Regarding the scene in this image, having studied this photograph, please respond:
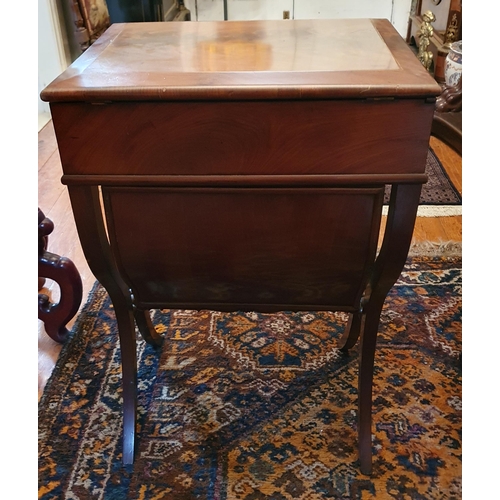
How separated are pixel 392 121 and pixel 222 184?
27 centimetres

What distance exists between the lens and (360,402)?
1.09 meters

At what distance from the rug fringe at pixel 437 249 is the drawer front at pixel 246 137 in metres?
1.04

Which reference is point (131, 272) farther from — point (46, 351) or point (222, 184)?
point (46, 351)

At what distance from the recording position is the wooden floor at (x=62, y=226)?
144 cm

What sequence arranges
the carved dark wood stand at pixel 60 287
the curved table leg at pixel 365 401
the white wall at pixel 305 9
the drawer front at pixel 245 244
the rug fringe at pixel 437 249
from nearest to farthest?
1. the drawer front at pixel 245 244
2. the curved table leg at pixel 365 401
3. the carved dark wood stand at pixel 60 287
4. the rug fringe at pixel 437 249
5. the white wall at pixel 305 9

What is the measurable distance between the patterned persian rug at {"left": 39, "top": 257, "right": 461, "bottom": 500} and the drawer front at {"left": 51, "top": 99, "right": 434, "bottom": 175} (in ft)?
2.12

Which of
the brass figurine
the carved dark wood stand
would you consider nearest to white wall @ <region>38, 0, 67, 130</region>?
the carved dark wood stand

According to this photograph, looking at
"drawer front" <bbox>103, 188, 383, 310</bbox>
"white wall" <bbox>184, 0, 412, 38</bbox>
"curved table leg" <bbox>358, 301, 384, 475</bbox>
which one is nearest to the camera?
"drawer front" <bbox>103, 188, 383, 310</bbox>

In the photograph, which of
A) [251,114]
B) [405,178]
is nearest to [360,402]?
[405,178]

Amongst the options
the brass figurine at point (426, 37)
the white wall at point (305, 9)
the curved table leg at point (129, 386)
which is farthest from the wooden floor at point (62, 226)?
the white wall at point (305, 9)

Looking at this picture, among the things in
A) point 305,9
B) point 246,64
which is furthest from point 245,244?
point 305,9

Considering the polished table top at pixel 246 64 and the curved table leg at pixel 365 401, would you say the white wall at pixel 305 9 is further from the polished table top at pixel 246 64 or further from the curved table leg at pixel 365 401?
the curved table leg at pixel 365 401

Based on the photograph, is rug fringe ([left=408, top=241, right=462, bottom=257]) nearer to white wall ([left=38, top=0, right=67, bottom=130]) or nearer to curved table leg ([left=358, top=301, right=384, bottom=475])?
curved table leg ([left=358, top=301, right=384, bottom=475])

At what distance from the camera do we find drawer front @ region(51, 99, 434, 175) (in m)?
0.75
